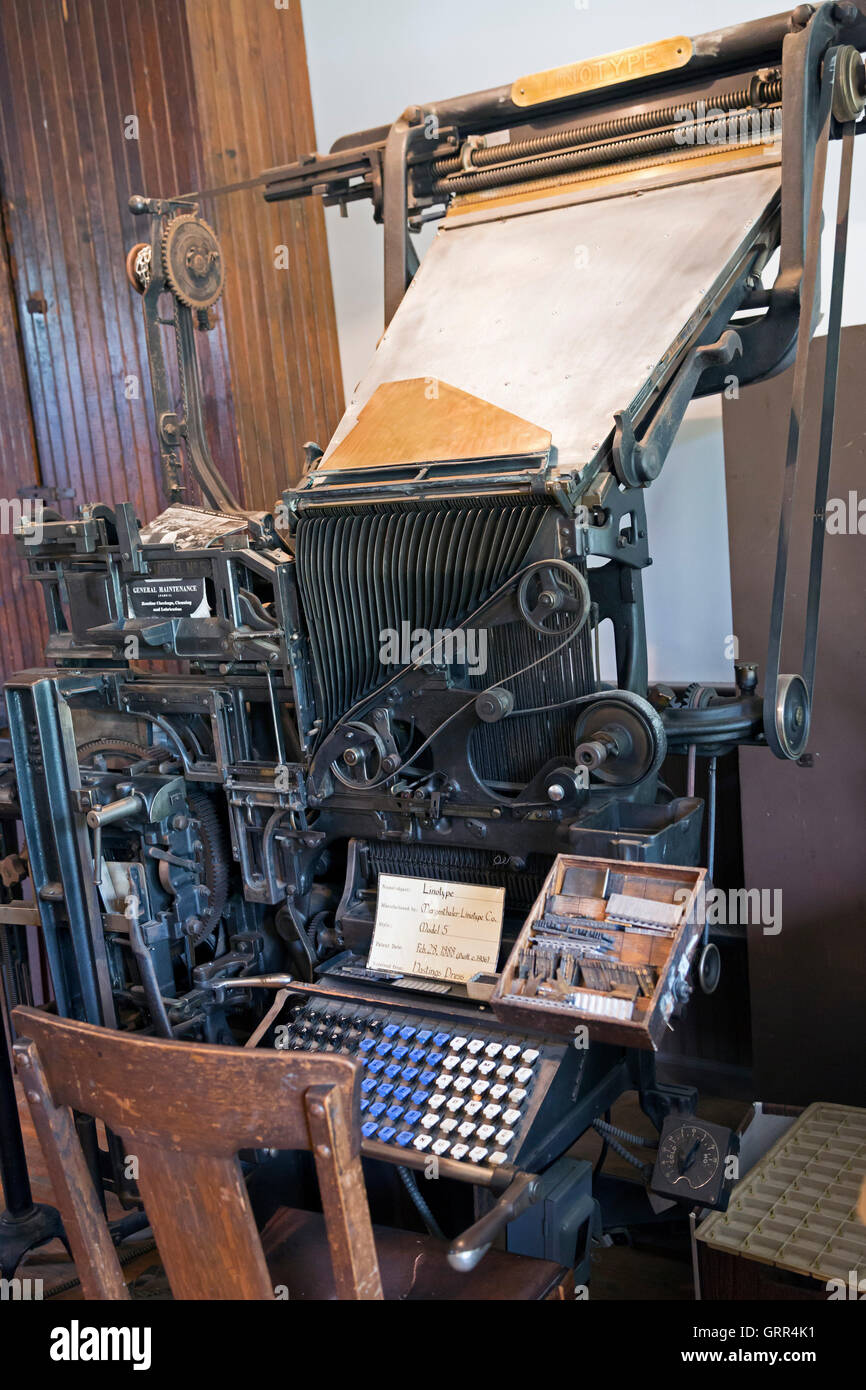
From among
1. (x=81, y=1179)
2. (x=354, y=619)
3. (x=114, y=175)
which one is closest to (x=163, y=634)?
(x=354, y=619)

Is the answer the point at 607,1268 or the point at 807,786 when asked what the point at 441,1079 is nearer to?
the point at 607,1268

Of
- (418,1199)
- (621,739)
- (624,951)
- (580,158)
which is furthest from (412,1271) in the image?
(580,158)

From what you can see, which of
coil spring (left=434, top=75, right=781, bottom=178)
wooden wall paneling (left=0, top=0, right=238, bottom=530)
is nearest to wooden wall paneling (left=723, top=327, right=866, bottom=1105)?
coil spring (left=434, top=75, right=781, bottom=178)

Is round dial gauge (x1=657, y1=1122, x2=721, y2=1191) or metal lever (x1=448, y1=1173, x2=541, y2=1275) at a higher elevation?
metal lever (x1=448, y1=1173, x2=541, y2=1275)

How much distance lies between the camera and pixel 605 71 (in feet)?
7.49

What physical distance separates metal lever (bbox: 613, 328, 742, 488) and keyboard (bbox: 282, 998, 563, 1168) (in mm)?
958

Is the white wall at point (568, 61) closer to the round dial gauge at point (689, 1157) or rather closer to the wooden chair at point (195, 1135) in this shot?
the round dial gauge at point (689, 1157)

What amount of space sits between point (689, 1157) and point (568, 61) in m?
2.93

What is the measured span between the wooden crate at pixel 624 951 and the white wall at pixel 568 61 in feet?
4.24

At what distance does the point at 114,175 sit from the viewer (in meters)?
3.82

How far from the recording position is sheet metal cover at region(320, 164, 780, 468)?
1.98m

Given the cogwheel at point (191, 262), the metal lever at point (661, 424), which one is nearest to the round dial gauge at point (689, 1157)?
the metal lever at point (661, 424)

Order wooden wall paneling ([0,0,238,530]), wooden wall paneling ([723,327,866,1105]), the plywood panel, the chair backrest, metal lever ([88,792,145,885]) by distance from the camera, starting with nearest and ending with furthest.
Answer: the chair backrest < the plywood panel < metal lever ([88,792,145,885]) < wooden wall paneling ([723,327,866,1105]) < wooden wall paneling ([0,0,238,530])

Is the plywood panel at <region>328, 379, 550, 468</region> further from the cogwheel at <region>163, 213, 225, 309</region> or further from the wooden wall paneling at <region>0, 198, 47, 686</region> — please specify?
the wooden wall paneling at <region>0, 198, 47, 686</region>
